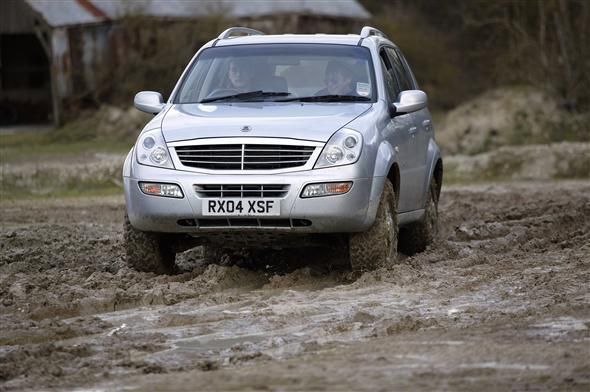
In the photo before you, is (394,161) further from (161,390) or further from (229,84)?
(161,390)

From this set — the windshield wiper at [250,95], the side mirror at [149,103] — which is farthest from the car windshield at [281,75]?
the side mirror at [149,103]

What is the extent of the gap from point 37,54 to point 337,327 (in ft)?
112

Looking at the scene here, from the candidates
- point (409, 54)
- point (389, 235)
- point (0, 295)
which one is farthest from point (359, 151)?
point (409, 54)

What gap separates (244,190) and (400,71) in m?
3.08

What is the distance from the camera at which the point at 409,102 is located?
10867mm

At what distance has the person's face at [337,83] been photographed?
10852 mm

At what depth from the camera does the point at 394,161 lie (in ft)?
34.4

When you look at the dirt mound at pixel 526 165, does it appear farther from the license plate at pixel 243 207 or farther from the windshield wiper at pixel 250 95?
the license plate at pixel 243 207

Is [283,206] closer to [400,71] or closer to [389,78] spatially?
[389,78]

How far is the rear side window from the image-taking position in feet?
39.3

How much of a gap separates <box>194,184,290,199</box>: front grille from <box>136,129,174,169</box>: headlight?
0.37m

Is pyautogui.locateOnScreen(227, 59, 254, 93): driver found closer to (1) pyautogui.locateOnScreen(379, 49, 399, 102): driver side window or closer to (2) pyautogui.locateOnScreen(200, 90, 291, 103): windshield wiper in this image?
(2) pyautogui.locateOnScreen(200, 90, 291, 103): windshield wiper

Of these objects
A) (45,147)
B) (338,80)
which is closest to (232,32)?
(338,80)

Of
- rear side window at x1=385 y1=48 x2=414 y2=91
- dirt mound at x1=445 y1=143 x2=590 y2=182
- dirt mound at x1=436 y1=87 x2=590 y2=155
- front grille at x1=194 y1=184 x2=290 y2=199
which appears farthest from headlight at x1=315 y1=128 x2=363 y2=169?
dirt mound at x1=436 y1=87 x2=590 y2=155
